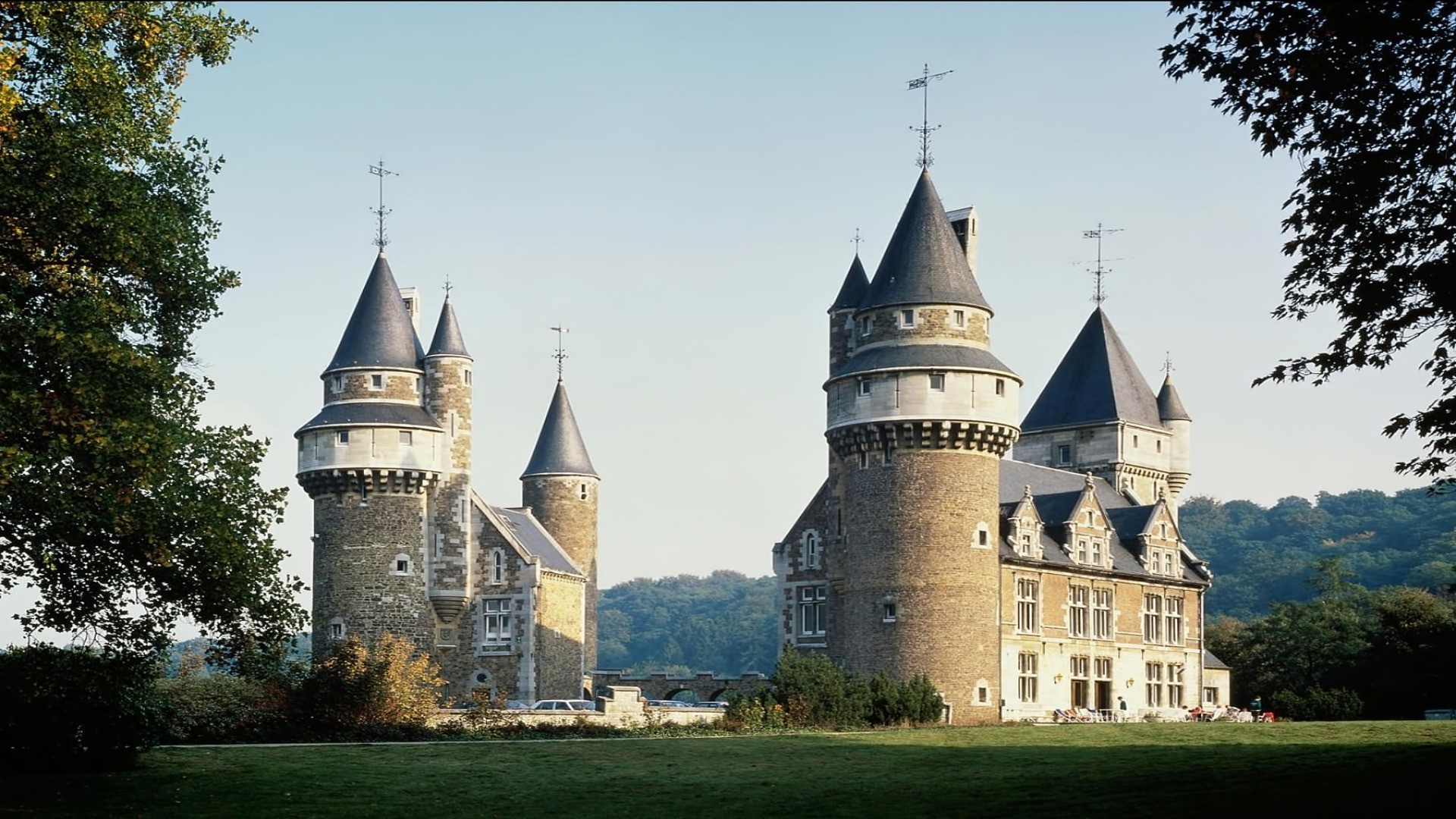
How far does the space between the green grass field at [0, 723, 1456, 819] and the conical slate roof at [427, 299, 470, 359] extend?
27.0m

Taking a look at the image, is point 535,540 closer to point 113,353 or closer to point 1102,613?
point 1102,613

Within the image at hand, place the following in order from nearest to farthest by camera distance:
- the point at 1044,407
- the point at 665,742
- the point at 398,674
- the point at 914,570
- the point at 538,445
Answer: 1. the point at 665,742
2. the point at 398,674
3. the point at 914,570
4. the point at 1044,407
5. the point at 538,445

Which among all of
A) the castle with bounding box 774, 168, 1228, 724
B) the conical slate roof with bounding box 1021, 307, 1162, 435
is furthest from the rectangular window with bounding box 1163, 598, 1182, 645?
the conical slate roof with bounding box 1021, 307, 1162, 435

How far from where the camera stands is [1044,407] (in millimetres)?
67438

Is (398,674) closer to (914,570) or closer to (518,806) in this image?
(914,570)

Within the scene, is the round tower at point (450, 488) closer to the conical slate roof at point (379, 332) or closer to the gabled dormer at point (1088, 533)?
the conical slate roof at point (379, 332)

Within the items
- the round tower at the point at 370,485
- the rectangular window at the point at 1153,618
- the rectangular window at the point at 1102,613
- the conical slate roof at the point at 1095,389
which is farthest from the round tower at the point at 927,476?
the conical slate roof at the point at 1095,389

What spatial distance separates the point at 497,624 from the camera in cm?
5828

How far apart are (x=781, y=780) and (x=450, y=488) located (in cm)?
3460

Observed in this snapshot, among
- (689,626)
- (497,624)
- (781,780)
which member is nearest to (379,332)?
(497,624)

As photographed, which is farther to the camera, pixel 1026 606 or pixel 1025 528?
pixel 1025 528

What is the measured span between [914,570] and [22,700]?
26686mm

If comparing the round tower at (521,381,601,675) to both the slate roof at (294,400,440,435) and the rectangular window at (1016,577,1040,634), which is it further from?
the rectangular window at (1016,577,1040,634)

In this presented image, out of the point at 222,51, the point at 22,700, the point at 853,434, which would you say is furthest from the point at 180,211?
the point at 853,434
